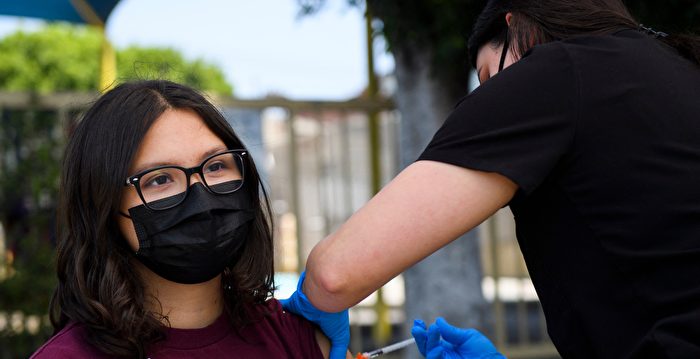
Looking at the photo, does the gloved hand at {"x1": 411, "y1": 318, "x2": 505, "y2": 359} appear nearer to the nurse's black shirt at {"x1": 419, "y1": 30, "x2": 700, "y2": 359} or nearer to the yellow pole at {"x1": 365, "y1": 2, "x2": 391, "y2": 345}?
the nurse's black shirt at {"x1": 419, "y1": 30, "x2": 700, "y2": 359}

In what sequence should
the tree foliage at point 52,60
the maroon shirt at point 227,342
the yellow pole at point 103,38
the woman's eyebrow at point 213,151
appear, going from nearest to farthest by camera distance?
the maroon shirt at point 227,342, the woman's eyebrow at point 213,151, the yellow pole at point 103,38, the tree foliage at point 52,60

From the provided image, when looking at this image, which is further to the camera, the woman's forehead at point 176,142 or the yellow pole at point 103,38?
the yellow pole at point 103,38

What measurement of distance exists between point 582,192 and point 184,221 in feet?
2.68

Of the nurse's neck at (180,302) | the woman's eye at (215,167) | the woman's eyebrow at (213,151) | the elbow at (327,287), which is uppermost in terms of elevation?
the woman's eyebrow at (213,151)

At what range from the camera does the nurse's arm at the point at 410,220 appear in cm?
138

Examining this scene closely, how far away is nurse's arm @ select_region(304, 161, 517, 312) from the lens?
1.38 metres

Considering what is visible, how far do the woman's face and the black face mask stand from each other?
1.2 inches

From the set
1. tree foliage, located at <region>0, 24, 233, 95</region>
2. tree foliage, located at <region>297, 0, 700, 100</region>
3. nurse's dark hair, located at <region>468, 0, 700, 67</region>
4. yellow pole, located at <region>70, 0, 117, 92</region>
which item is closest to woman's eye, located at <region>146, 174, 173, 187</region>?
nurse's dark hair, located at <region>468, 0, 700, 67</region>

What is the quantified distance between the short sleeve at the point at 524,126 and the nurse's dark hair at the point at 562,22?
0.57ft

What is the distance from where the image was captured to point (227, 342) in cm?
178

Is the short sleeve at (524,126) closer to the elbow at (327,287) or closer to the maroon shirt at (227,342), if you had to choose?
the elbow at (327,287)

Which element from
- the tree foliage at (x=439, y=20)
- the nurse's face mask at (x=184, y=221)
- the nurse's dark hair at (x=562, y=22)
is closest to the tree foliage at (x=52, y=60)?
the tree foliage at (x=439, y=20)

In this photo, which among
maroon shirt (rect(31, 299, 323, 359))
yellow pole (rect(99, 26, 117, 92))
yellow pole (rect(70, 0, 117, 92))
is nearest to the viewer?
maroon shirt (rect(31, 299, 323, 359))

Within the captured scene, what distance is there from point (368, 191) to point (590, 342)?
4.22 metres
